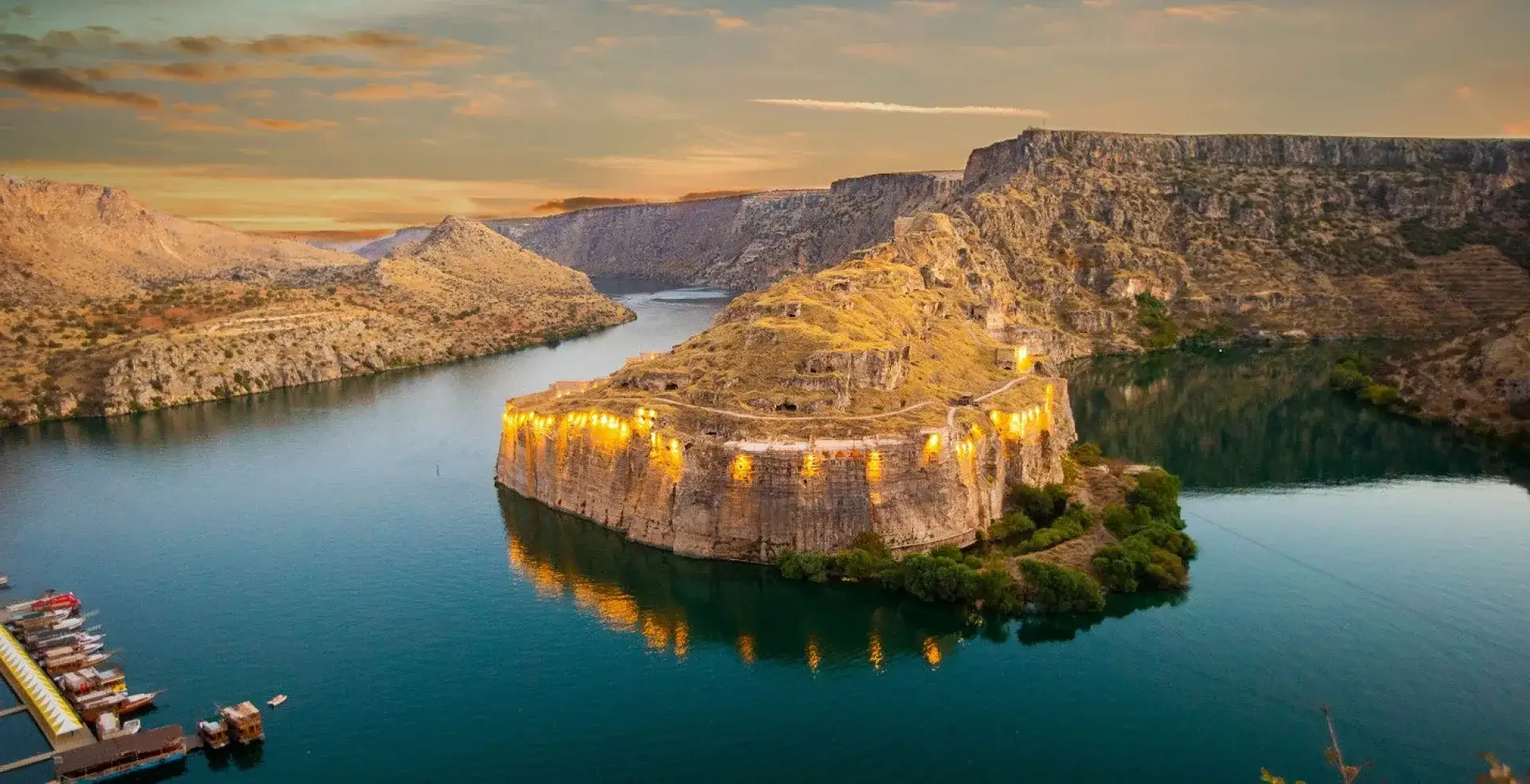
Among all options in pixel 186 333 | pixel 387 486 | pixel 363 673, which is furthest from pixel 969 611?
pixel 186 333

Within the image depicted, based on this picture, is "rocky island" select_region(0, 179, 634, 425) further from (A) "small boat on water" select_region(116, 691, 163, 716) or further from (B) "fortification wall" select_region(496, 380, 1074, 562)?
(A) "small boat on water" select_region(116, 691, 163, 716)

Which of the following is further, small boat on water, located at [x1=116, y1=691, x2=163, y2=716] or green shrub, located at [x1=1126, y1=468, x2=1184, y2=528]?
green shrub, located at [x1=1126, y1=468, x2=1184, y2=528]

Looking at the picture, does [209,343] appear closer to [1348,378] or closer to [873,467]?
[873,467]

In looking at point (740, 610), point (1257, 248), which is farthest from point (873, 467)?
point (1257, 248)

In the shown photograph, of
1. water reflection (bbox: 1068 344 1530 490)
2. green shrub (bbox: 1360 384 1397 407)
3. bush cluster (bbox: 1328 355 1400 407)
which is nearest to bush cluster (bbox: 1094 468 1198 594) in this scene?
water reflection (bbox: 1068 344 1530 490)

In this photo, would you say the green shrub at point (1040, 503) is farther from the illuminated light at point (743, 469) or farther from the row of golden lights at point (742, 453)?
the illuminated light at point (743, 469)

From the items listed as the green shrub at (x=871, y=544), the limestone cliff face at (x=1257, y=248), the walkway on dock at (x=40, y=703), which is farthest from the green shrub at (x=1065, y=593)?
the limestone cliff face at (x=1257, y=248)

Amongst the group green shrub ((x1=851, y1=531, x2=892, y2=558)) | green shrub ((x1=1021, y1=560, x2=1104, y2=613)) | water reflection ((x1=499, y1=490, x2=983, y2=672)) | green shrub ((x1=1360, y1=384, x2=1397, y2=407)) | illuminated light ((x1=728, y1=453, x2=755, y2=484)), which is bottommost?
water reflection ((x1=499, y1=490, x2=983, y2=672))

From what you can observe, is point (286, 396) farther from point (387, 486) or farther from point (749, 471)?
point (749, 471)
